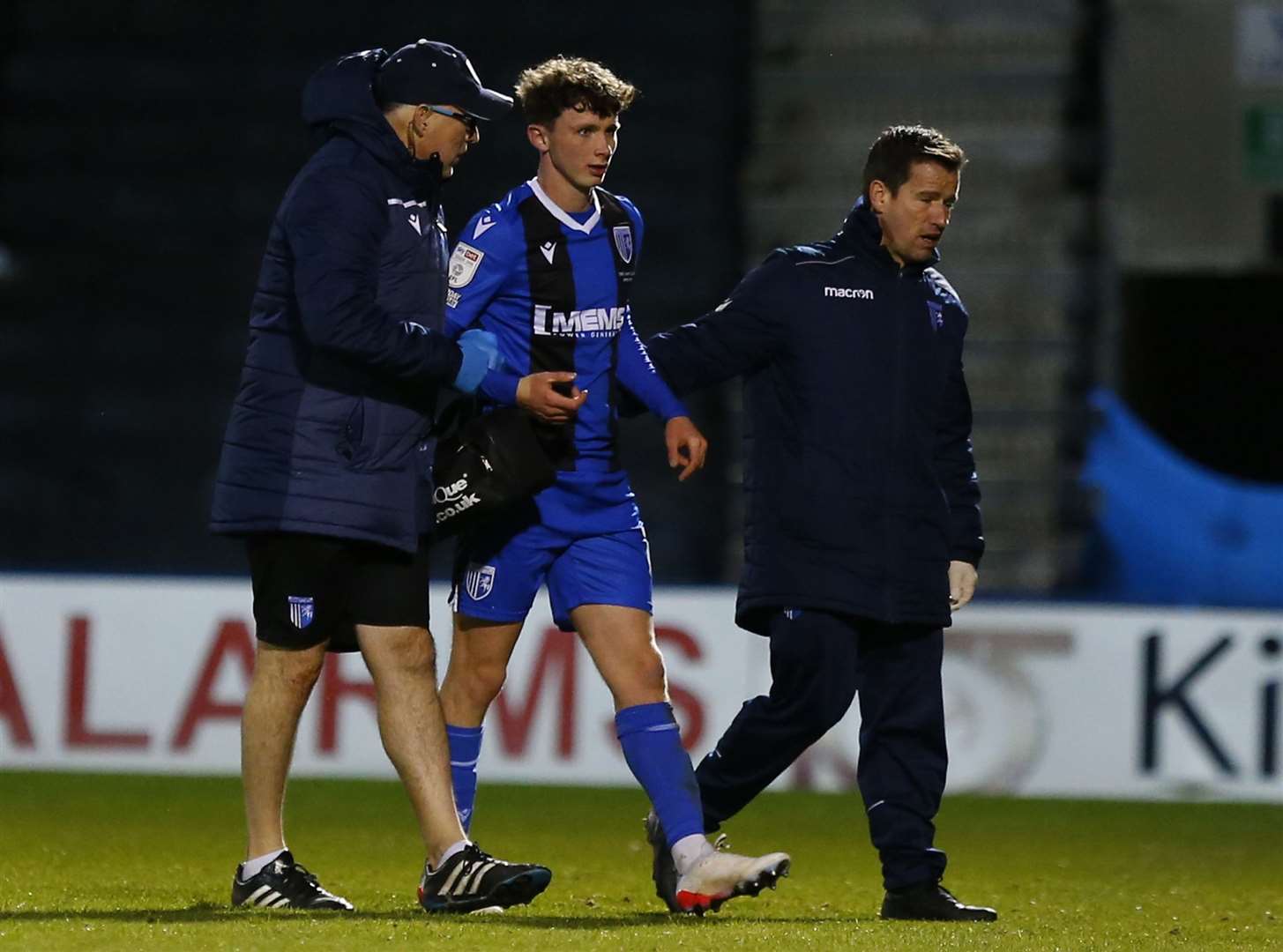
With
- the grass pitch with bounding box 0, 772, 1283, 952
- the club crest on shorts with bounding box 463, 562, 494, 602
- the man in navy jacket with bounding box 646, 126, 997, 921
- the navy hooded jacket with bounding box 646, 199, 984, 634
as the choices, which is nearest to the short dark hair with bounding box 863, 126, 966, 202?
the man in navy jacket with bounding box 646, 126, 997, 921

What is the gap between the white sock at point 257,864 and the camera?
474cm

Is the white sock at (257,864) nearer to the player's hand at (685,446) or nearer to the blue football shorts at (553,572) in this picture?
the blue football shorts at (553,572)

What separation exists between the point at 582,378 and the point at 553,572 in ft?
1.27

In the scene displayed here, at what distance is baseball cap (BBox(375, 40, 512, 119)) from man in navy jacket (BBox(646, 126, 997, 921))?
67 cm

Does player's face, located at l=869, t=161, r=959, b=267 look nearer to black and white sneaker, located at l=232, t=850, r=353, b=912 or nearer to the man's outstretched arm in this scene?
the man's outstretched arm

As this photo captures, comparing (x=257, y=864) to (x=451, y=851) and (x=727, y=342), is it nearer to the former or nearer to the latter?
(x=451, y=851)

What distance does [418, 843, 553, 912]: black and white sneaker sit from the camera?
4625 millimetres

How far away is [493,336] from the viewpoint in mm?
4805

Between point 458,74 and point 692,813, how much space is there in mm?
1457

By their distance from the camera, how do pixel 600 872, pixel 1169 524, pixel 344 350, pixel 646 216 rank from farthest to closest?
pixel 646 216, pixel 1169 524, pixel 600 872, pixel 344 350

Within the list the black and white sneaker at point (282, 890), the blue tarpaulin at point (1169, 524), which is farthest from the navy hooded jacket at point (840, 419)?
the blue tarpaulin at point (1169, 524)

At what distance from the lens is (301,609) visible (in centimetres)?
470

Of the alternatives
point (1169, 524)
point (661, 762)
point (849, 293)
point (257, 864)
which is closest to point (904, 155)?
point (849, 293)

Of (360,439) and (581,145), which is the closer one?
(360,439)
